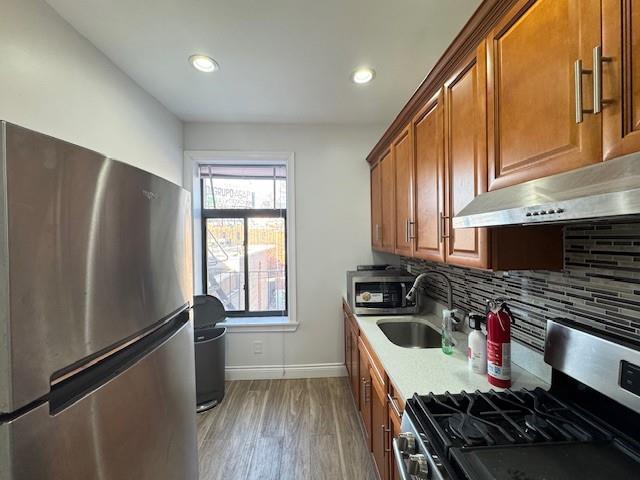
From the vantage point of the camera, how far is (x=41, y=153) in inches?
21.5

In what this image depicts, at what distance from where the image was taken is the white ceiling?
1.37 metres

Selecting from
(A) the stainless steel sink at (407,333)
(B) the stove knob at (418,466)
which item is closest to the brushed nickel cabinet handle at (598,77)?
(B) the stove knob at (418,466)

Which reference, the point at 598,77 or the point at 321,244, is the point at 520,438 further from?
the point at 321,244

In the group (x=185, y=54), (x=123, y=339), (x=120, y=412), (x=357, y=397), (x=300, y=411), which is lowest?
(x=300, y=411)

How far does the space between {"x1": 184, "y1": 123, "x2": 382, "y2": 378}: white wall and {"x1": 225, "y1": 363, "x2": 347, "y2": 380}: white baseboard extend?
0.4 inches

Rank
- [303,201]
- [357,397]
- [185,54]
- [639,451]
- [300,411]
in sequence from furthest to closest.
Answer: [303,201] → [300,411] → [357,397] → [185,54] → [639,451]

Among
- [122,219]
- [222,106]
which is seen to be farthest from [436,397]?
[222,106]

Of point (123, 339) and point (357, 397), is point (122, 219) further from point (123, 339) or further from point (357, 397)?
point (357, 397)

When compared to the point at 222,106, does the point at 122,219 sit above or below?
below

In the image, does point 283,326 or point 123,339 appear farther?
point 283,326

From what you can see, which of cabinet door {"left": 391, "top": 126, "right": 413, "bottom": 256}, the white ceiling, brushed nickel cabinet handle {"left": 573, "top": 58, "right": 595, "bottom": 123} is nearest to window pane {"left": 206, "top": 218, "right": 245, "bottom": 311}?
the white ceiling

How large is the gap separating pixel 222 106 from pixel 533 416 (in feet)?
8.95

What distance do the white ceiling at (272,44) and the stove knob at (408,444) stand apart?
182 cm

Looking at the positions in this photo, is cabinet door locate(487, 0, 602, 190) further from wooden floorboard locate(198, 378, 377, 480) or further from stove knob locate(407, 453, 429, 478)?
wooden floorboard locate(198, 378, 377, 480)
